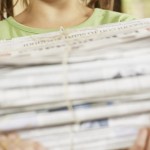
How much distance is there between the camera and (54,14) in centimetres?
75

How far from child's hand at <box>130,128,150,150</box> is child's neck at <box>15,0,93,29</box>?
44 centimetres

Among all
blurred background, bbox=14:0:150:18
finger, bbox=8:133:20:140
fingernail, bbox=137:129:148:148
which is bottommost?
fingernail, bbox=137:129:148:148

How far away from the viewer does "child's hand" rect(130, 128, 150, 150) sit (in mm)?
326

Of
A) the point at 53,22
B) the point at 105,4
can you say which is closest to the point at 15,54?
the point at 53,22

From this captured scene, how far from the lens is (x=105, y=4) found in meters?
0.88

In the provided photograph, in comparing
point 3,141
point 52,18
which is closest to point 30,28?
point 52,18

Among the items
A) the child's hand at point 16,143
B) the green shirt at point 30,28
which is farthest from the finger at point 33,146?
the green shirt at point 30,28

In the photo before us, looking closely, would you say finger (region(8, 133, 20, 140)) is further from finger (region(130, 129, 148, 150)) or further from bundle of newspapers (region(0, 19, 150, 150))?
finger (region(130, 129, 148, 150))

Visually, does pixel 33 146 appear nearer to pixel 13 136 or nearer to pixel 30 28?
pixel 13 136

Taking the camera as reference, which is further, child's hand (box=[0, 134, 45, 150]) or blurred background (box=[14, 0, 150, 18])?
blurred background (box=[14, 0, 150, 18])

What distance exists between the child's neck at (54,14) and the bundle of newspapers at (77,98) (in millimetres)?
408

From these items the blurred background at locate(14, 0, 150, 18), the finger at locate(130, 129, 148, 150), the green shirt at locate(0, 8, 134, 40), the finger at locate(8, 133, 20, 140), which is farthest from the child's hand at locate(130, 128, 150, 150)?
the blurred background at locate(14, 0, 150, 18)

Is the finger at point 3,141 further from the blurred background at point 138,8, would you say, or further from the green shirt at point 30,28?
the blurred background at point 138,8

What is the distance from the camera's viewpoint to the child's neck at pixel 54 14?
2.44 ft
